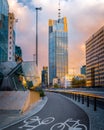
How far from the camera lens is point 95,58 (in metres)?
171

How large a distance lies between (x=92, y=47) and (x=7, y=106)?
163 m

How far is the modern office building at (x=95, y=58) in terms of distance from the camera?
15512 cm

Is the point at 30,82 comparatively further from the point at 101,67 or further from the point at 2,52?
the point at 101,67

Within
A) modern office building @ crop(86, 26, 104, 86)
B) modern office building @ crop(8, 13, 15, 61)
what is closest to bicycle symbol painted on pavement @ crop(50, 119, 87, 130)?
modern office building @ crop(8, 13, 15, 61)

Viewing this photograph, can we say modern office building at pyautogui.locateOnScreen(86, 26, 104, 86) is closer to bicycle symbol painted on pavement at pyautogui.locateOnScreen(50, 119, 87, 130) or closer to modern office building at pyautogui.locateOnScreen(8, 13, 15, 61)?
modern office building at pyautogui.locateOnScreen(8, 13, 15, 61)

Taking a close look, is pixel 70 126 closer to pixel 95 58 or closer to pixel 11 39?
pixel 11 39

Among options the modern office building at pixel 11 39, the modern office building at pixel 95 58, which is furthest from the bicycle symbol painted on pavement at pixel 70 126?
the modern office building at pixel 95 58

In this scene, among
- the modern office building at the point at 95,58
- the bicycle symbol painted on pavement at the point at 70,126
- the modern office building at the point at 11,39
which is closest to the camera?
the bicycle symbol painted on pavement at the point at 70,126

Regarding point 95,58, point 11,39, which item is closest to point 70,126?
point 11,39

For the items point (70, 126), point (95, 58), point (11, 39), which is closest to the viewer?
point (70, 126)

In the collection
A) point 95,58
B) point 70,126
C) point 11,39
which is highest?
point 95,58

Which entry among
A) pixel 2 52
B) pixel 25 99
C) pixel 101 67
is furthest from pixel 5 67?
pixel 101 67

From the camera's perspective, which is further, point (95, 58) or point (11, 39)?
point (95, 58)

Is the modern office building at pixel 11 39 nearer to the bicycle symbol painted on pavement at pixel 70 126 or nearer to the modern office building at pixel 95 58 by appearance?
the modern office building at pixel 95 58
